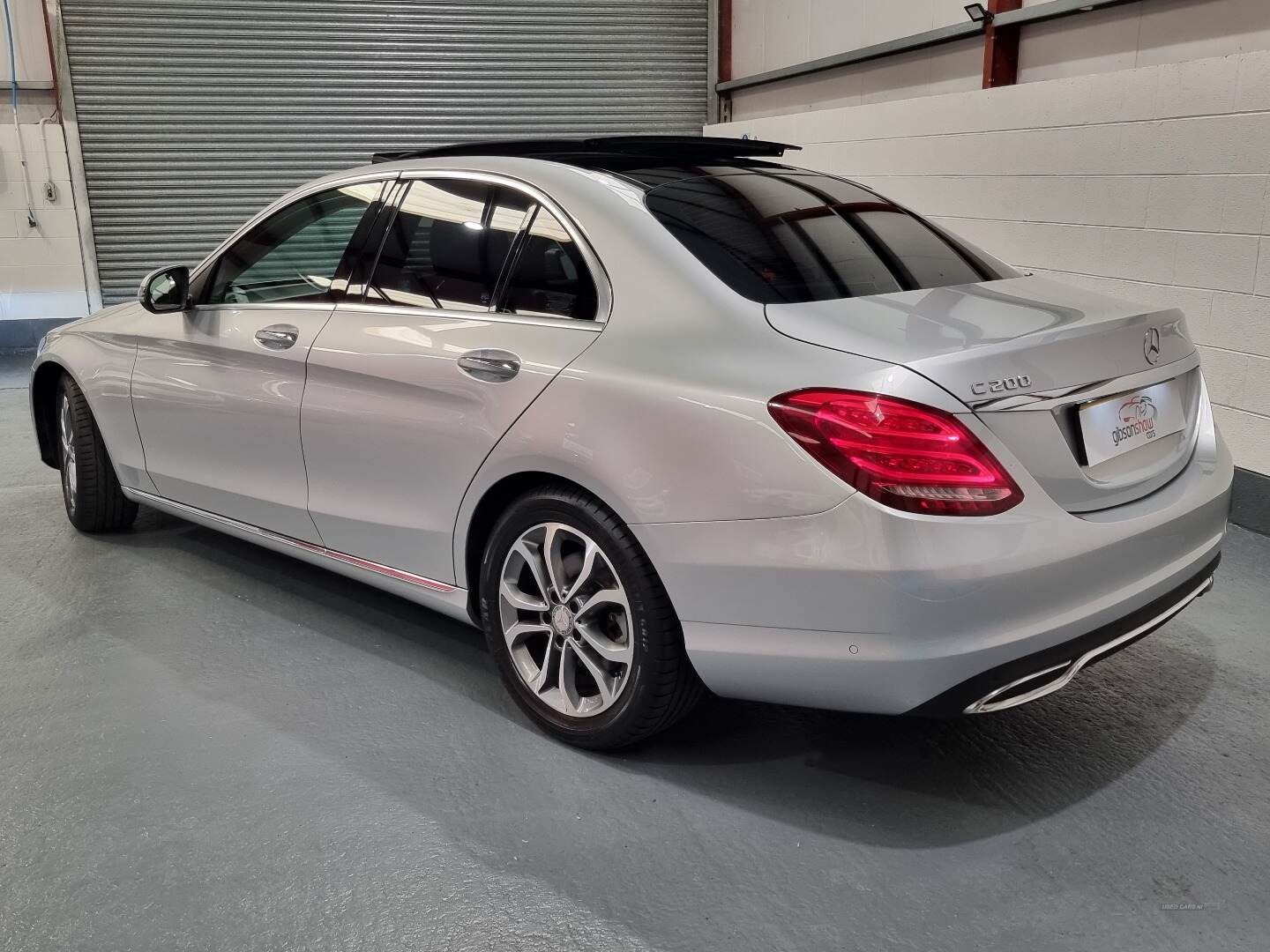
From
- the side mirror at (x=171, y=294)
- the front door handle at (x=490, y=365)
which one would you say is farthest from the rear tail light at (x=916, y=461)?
the side mirror at (x=171, y=294)

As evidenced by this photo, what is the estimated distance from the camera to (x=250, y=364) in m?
3.19

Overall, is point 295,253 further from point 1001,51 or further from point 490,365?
point 1001,51

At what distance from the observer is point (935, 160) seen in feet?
19.3

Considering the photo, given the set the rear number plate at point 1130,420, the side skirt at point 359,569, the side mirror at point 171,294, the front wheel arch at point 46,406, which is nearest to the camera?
the rear number plate at point 1130,420

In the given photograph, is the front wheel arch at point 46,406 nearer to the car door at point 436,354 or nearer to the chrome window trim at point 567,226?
the car door at point 436,354

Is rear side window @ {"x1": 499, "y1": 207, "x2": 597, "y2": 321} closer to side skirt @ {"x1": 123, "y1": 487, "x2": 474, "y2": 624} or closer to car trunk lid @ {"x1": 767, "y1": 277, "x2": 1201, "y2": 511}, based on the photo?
car trunk lid @ {"x1": 767, "y1": 277, "x2": 1201, "y2": 511}

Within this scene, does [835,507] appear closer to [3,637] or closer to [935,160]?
[3,637]

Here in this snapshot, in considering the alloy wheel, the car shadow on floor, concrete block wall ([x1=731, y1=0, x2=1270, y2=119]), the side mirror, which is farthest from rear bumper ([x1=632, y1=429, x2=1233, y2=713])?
concrete block wall ([x1=731, y1=0, x2=1270, y2=119])

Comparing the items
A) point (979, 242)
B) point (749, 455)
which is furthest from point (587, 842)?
point (979, 242)

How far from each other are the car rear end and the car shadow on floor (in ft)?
1.09

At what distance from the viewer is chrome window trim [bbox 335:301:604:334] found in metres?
2.45

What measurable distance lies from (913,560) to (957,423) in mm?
260

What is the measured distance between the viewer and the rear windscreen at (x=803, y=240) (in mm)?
2363

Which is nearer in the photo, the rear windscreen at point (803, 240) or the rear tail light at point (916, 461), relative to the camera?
the rear tail light at point (916, 461)
